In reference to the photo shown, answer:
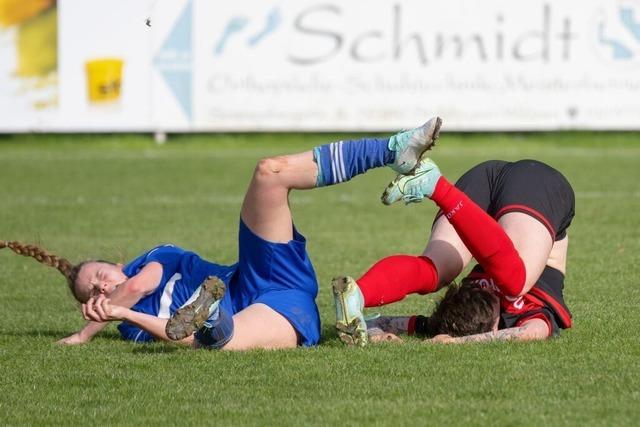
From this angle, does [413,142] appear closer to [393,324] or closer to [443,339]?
[443,339]

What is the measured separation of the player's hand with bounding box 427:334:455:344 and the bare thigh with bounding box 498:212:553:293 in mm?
438

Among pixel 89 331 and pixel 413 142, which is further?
pixel 89 331

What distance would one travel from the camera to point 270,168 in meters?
5.89

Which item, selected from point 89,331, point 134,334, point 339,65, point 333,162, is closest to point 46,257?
point 89,331

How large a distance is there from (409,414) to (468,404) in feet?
0.91

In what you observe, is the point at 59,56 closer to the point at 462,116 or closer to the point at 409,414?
the point at 462,116

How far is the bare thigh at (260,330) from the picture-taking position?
5.96 meters

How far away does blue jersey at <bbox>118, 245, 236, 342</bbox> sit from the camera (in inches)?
249

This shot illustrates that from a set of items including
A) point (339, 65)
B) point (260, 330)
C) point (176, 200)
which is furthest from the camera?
point (339, 65)

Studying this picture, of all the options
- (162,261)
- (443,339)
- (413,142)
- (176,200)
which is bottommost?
(176,200)

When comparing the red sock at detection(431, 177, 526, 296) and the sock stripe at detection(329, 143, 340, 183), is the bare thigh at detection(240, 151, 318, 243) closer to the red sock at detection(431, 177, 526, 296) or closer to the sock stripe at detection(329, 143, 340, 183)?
the sock stripe at detection(329, 143, 340, 183)

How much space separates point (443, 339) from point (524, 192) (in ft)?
2.98

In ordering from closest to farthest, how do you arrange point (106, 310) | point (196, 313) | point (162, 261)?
point (196, 313), point (106, 310), point (162, 261)

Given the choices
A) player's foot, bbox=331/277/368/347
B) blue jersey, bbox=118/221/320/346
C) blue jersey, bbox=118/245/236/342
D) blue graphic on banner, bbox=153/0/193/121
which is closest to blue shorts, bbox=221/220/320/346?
blue jersey, bbox=118/221/320/346
